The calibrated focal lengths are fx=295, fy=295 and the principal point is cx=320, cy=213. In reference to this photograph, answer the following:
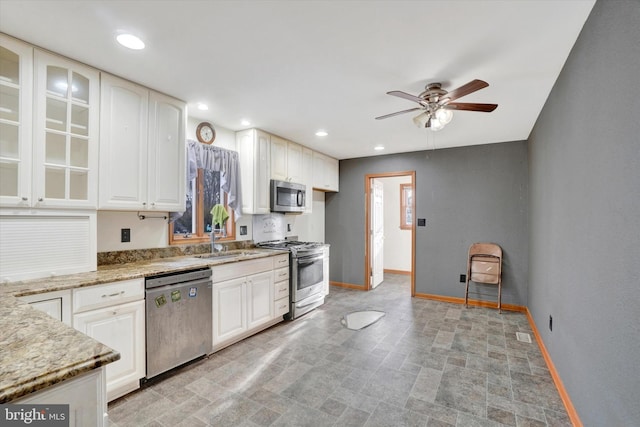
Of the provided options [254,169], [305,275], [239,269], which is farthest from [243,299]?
[254,169]

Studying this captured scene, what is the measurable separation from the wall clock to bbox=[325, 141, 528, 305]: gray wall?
2816 mm

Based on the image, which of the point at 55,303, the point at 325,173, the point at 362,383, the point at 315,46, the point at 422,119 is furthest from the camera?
the point at 325,173

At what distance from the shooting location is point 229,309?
2.98 m

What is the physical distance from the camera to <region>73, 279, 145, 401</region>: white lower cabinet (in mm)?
1961

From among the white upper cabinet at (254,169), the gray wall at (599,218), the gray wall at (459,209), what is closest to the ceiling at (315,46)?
the gray wall at (599,218)

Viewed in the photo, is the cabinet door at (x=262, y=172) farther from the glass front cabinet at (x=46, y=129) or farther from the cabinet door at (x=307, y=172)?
the glass front cabinet at (x=46, y=129)

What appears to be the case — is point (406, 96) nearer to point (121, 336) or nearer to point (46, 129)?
point (46, 129)

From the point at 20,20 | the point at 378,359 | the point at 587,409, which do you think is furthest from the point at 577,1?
the point at 20,20

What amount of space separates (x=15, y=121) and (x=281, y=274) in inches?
106

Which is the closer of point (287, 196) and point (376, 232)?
point (287, 196)

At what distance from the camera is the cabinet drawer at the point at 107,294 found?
1.93m

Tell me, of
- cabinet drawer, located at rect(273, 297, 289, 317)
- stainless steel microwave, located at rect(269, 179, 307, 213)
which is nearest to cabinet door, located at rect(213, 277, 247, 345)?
cabinet drawer, located at rect(273, 297, 289, 317)

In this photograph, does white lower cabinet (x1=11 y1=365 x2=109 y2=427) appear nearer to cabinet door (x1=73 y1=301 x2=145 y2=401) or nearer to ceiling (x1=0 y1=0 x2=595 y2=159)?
cabinet door (x1=73 y1=301 x2=145 y2=401)

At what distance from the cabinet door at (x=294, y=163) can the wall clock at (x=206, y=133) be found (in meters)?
1.12
